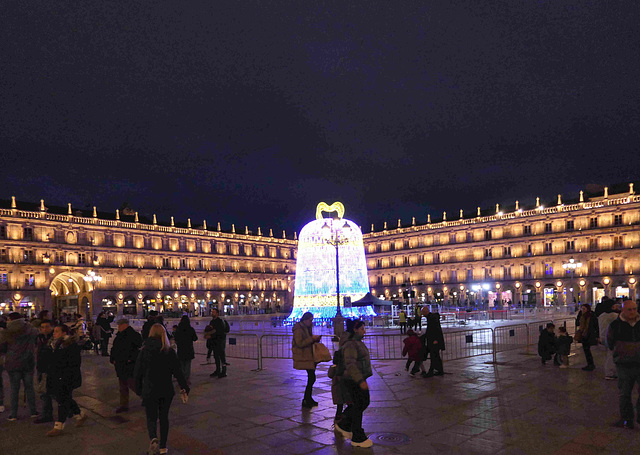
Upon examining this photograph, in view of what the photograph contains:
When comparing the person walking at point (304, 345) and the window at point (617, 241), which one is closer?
the person walking at point (304, 345)

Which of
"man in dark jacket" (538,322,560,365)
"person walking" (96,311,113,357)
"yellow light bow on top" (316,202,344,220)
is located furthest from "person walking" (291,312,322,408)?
"yellow light bow on top" (316,202,344,220)

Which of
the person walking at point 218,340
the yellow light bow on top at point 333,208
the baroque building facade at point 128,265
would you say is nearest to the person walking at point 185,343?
the person walking at point 218,340

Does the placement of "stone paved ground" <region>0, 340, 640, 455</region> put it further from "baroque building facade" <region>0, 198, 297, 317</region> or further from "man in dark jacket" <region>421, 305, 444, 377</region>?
"baroque building facade" <region>0, 198, 297, 317</region>

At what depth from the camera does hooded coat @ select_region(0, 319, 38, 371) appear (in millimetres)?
8023

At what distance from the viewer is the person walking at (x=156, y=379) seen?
613 cm

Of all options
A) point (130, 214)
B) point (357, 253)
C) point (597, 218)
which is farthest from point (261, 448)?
point (130, 214)

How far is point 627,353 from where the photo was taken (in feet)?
22.3

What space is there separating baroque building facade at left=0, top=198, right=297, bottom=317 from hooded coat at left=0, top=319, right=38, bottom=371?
31917 millimetres

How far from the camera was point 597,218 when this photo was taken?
5856cm

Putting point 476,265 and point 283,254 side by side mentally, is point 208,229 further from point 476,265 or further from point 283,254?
point 476,265

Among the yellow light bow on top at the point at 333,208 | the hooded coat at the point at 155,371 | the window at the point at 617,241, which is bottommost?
the hooded coat at the point at 155,371

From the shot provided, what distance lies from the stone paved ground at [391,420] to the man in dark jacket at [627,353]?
337mm

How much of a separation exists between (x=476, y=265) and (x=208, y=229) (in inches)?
1567

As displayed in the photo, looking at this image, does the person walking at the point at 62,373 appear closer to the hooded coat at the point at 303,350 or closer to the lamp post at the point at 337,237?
the hooded coat at the point at 303,350
